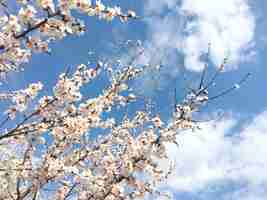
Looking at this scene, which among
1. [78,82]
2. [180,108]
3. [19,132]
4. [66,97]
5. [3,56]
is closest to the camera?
[3,56]

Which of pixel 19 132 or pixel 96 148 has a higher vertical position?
pixel 96 148

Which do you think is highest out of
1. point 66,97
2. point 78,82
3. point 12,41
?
point 78,82

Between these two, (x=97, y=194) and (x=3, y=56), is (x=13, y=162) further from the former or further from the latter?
(x=3, y=56)

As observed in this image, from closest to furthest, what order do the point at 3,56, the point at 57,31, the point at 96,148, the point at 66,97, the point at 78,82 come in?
the point at 57,31, the point at 3,56, the point at 66,97, the point at 78,82, the point at 96,148

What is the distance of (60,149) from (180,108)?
278cm

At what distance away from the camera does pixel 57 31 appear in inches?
222

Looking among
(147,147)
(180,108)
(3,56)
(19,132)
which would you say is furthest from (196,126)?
(3,56)

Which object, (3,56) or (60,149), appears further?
(60,149)

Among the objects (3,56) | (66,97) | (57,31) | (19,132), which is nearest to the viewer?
(57,31)

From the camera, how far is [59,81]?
9531 mm

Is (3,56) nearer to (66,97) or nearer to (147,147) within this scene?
(66,97)

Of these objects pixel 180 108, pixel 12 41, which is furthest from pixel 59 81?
pixel 12 41

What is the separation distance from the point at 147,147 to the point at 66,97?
238 cm

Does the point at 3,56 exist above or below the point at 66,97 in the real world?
below
